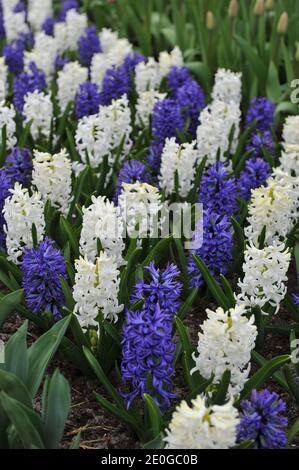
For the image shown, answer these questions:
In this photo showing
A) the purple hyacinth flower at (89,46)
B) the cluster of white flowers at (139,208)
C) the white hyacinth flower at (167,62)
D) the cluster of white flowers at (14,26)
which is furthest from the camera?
the cluster of white flowers at (14,26)

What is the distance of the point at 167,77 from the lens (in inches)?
247

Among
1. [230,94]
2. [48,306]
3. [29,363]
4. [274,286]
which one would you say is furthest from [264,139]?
[29,363]

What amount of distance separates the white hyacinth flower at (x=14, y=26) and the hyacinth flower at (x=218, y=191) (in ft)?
13.7

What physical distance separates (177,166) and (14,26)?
379 cm

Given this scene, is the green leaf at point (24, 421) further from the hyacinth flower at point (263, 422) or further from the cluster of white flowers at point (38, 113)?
the cluster of white flowers at point (38, 113)

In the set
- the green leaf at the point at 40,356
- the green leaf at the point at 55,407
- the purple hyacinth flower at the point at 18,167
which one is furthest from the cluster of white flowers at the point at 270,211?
the green leaf at the point at 55,407

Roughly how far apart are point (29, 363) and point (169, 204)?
1913 mm

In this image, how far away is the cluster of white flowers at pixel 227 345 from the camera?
3133mm

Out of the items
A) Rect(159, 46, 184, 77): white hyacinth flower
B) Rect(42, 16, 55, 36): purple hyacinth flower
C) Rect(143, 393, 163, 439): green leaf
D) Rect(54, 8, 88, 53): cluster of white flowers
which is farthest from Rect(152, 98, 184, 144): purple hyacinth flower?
Rect(42, 16, 55, 36): purple hyacinth flower

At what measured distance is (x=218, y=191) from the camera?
170 inches

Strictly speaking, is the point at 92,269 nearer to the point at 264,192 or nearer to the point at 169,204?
the point at 264,192

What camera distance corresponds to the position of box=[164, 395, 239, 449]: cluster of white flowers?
2.70 meters

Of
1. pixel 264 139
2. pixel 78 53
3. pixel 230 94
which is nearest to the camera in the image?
pixel 264 139

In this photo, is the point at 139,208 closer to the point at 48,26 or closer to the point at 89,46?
the point at 89,46
